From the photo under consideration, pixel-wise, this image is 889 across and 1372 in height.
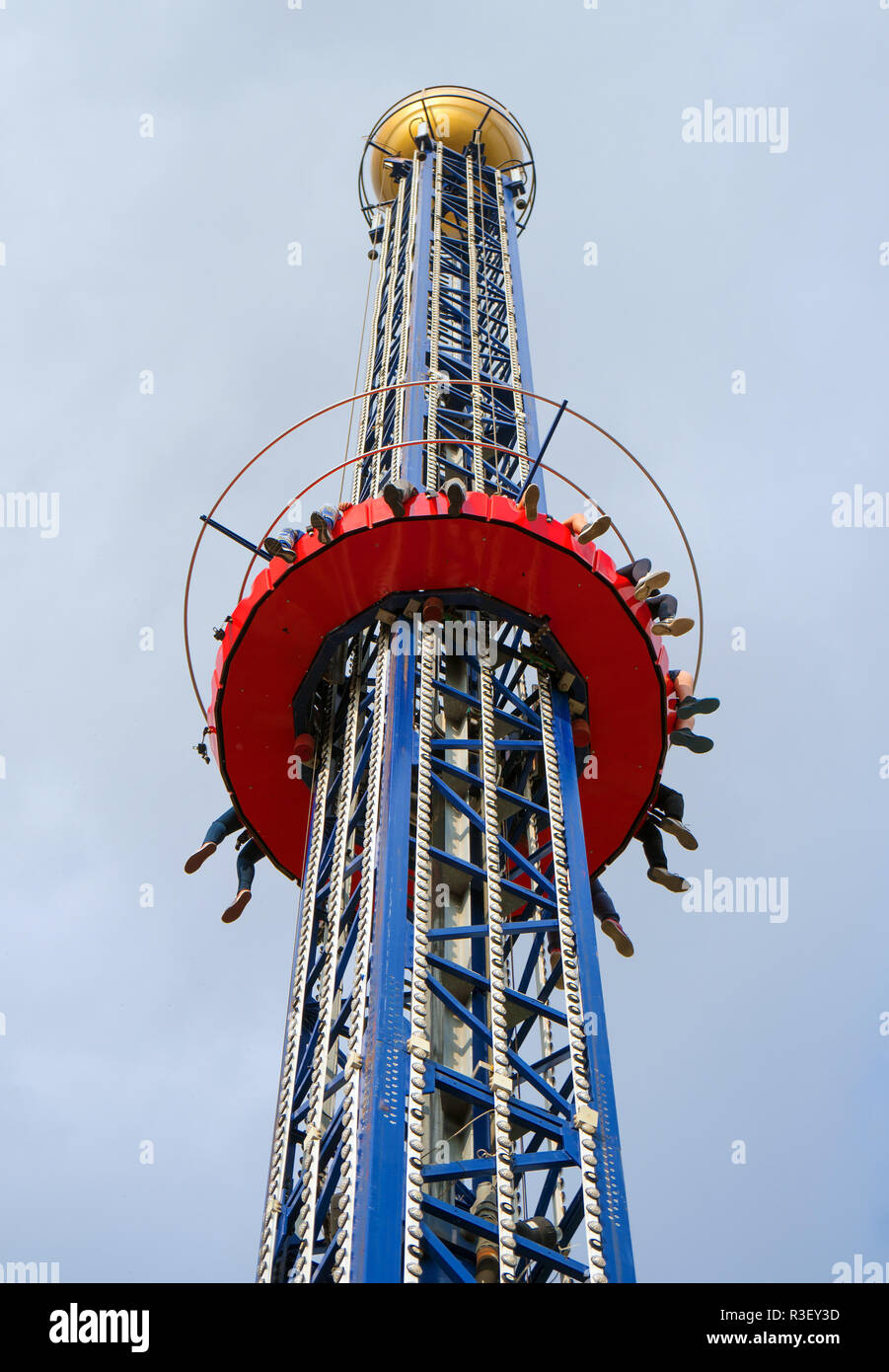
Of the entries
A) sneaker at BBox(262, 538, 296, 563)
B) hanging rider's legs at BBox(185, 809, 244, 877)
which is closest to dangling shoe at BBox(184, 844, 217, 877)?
hanging rider's legs at BBox(185, 809, 244, 877)

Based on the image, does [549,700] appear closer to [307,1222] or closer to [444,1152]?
[444,1152]

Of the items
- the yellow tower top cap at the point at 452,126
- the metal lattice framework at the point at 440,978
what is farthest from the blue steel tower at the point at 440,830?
the yellow tower top cap at the point at 452,126

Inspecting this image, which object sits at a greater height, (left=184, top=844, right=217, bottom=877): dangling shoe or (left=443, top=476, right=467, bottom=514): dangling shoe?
(left=443, top=476, right=467, bottom=514): dangling shoe

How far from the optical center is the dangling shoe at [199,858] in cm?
1641

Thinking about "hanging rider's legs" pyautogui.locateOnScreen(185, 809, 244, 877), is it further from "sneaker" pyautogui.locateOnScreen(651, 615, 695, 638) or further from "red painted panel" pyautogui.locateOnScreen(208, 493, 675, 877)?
"sneaker" pyautogui.locateOnScreen(651, 615, 695, 638)

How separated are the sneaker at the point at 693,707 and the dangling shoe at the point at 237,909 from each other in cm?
568

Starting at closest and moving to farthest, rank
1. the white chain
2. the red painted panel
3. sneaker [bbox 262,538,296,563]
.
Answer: the white chain < the red painted panel < sneaker [bbox 262,538,296,563]

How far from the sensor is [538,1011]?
1223 centimetres

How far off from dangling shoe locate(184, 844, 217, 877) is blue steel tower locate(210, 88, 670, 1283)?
0.59 m

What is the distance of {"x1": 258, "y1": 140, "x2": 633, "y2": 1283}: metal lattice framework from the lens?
34.0 feet

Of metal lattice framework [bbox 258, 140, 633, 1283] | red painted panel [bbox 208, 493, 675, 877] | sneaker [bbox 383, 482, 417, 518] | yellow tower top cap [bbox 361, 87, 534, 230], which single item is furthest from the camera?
yellow tower top cap [bbox 361, 87, 534, 230]

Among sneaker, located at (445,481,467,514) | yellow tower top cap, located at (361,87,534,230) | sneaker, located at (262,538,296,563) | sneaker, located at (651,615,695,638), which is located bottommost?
sneaker, located at (651,615,695,638)

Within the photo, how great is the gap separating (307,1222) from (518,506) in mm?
7547

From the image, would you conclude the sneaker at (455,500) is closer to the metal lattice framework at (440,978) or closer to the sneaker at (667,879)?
the metal lattice framework at (440,978)
